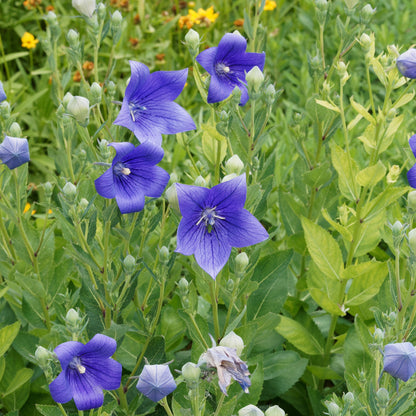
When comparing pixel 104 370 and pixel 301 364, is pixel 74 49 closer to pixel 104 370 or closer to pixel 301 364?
pixel 104 370

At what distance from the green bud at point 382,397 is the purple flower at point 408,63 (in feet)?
3.00

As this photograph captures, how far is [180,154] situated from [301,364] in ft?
5.56

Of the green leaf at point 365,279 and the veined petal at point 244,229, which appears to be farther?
the green leaf at point 365,279

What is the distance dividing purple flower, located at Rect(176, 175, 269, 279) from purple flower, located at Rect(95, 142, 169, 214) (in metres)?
0.16

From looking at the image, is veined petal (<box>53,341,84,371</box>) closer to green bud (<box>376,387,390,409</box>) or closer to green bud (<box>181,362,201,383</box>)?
green bud (<box>181,362,201,383</box>)

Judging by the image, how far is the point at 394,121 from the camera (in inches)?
82.6

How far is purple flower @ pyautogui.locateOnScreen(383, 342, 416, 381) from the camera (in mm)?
1343

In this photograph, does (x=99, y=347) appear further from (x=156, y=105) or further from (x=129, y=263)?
(x=156, y=105)

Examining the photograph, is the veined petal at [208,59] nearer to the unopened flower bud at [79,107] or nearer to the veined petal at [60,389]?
the unopened flower bud at [79,107]

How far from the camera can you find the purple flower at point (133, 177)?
159 cm

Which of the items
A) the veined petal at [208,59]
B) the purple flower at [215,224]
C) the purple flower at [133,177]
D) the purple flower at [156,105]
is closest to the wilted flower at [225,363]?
the purple flower at [215,224]

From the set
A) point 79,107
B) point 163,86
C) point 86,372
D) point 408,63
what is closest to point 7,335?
point 86,372

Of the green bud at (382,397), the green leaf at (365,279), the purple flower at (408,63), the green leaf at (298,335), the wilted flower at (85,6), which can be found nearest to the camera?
the green bud at (382,397)

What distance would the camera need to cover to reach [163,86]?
191cm
